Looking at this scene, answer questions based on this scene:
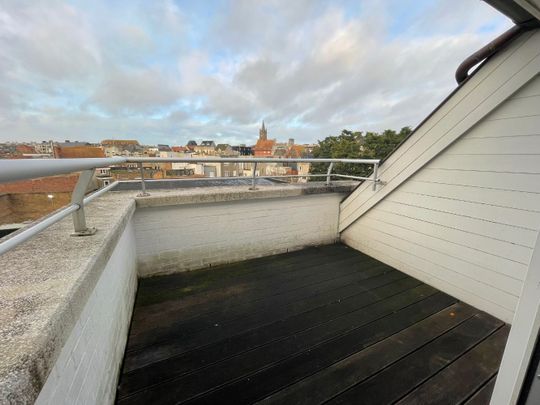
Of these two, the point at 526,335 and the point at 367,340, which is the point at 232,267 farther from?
the point at 526,335

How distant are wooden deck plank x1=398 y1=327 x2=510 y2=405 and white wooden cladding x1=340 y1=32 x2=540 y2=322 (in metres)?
0.52

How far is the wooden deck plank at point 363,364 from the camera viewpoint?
1.22 m

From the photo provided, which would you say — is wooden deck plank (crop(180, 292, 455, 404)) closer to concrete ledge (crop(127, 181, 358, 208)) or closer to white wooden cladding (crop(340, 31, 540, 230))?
white wooden cladding (crop(340, 31, 540, 230))

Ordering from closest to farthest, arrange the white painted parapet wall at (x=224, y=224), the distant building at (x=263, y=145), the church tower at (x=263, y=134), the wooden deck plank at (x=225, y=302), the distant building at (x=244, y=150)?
the wooden deck plank at (x=225, y=302) < the white painted parapet wall at (x=224, y=224) < the distant building at (x=263, y=145) < the distant building at (x=244, y=150) < the church tower at (x=263, y=134)

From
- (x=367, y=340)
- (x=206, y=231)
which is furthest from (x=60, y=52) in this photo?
(x=367, y=340)

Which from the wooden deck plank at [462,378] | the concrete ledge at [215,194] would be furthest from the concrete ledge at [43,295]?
the wooden deck plank at [462,378]

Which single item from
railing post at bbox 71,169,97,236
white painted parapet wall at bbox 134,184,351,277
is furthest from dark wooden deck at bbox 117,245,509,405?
railing post at bbox 71,169,97,236

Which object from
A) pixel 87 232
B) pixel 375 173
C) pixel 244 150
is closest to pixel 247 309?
pixel 87 232

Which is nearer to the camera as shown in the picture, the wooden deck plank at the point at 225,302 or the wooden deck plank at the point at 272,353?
the wooden deck plank at the point at 272,353

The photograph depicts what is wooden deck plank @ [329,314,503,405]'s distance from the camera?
1.23 metres

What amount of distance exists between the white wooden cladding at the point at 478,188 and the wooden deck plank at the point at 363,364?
42 cm

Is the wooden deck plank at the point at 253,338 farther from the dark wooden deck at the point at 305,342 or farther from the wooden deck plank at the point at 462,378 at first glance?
the wooden deck plank at the point at 462,378

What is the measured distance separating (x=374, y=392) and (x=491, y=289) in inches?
58.6

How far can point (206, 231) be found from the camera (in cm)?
250
